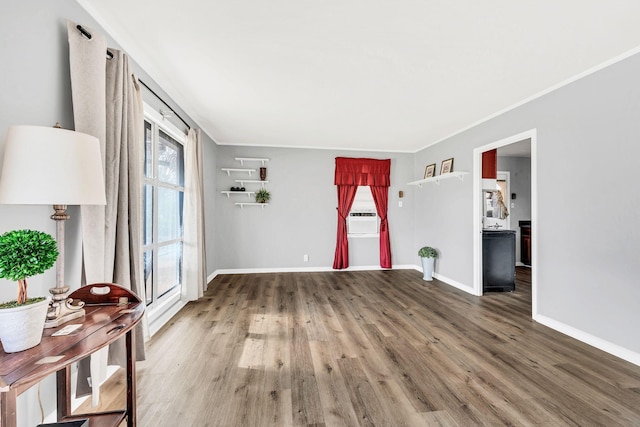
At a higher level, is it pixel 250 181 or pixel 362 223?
pixel 250 181

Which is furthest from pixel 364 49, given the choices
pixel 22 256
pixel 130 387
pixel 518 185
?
pixel 518 185

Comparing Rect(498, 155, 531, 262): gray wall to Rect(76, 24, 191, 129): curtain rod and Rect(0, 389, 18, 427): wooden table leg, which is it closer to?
Rect(76, 24, 191, 129): curtain rod

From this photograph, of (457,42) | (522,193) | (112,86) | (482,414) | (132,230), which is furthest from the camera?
(522,193)

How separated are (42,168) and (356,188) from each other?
4859 millimetres

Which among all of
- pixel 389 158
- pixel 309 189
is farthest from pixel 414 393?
pixel 389 158

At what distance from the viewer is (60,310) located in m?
1.19

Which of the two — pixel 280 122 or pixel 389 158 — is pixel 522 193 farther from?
pixel 280 122

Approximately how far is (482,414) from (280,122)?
3.75 metres

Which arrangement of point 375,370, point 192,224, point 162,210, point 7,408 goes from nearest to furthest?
1. point 7,408
2. point 375,370
3. point 162,210
4. point 192,224

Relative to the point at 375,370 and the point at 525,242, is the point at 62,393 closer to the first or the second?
the point at 375,370

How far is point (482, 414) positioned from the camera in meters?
1.62

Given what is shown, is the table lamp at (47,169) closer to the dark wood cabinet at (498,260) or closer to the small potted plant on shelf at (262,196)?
the small potted plant on shelf at (262,196)

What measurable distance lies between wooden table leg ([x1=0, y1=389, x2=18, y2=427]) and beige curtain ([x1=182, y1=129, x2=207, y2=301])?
2.97m

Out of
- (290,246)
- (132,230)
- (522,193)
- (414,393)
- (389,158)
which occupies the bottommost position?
(414,393)
